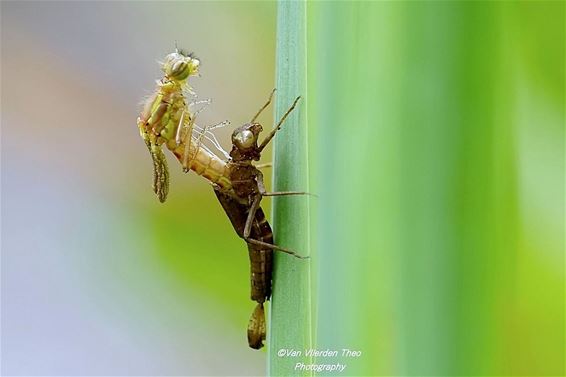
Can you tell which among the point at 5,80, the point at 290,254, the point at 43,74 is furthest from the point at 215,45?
the point at 290,254

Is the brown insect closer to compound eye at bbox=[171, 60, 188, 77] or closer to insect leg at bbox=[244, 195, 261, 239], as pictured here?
insect leg at bbox=[244, 195, 261, 239]

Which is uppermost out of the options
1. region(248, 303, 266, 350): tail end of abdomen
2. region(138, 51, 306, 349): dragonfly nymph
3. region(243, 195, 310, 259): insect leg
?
region(138, 51, 306, 349): dragonfly nymph

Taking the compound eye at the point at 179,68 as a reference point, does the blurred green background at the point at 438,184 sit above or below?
below

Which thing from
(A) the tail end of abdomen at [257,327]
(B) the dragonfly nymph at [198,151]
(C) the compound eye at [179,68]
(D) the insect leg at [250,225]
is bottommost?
(A) the tail end of abdomen at [257,327]

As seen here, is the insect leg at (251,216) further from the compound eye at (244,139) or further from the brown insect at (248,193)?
the compound eye at (244,139)

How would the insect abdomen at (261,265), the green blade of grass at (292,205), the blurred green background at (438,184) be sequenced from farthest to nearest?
the insect abdomen at (261,265)
the green blade of grass at (292,205)
the blurred green background at (438,184)

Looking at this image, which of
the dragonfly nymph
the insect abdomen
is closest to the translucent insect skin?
the dragonfly nymph

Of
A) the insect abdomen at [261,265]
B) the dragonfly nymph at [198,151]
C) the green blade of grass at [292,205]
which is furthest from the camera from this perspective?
the dragonfly nymph at [198,151]

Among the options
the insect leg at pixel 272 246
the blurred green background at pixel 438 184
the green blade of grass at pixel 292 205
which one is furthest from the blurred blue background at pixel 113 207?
the green blade of grass at pixel 292 205

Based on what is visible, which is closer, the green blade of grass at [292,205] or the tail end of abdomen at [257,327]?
the green blade of grass at [292,205]
